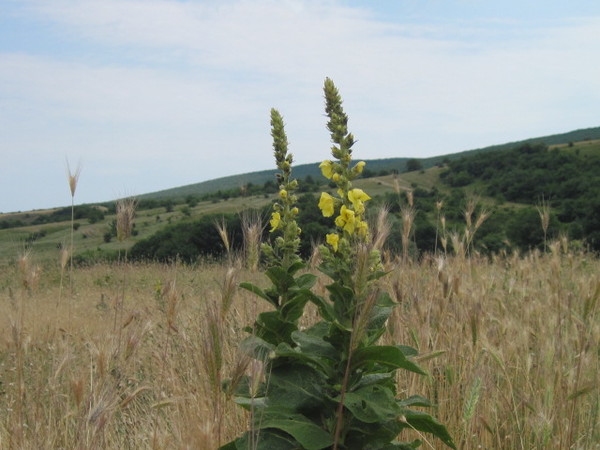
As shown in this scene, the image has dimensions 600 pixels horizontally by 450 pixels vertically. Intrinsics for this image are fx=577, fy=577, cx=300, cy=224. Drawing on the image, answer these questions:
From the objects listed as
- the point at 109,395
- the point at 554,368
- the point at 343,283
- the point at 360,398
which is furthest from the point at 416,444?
the point at 554,368

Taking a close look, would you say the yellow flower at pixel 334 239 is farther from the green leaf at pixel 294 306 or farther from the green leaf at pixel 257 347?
the green leaf at pixel 257 347

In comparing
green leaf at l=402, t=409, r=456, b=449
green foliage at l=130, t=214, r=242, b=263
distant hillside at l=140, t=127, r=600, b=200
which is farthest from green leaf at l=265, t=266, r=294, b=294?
distant hillside at l=140, t=127, r=600, b=200

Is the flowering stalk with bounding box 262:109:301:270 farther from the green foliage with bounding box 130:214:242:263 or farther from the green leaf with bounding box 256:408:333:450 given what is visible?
the green foliage with bounding box 130:214:242:263

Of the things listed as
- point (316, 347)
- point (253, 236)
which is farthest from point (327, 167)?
point (253, 236)

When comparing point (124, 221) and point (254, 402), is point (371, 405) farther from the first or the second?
point (124, 221)

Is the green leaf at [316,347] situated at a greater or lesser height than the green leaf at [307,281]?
lesser

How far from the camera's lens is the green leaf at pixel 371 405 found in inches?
70.3

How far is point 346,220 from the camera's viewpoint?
197cm

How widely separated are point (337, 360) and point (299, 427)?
0.25m

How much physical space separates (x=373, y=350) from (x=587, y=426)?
1.94 meters

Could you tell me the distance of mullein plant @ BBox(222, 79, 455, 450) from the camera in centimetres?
179

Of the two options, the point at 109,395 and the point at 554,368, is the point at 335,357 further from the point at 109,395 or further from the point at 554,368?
the point at 554,368

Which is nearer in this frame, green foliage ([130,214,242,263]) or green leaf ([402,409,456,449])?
green leaf ([402,409,456,449])

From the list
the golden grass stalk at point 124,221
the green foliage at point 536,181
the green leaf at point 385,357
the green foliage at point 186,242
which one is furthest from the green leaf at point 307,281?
the green foliage at point 536,181
